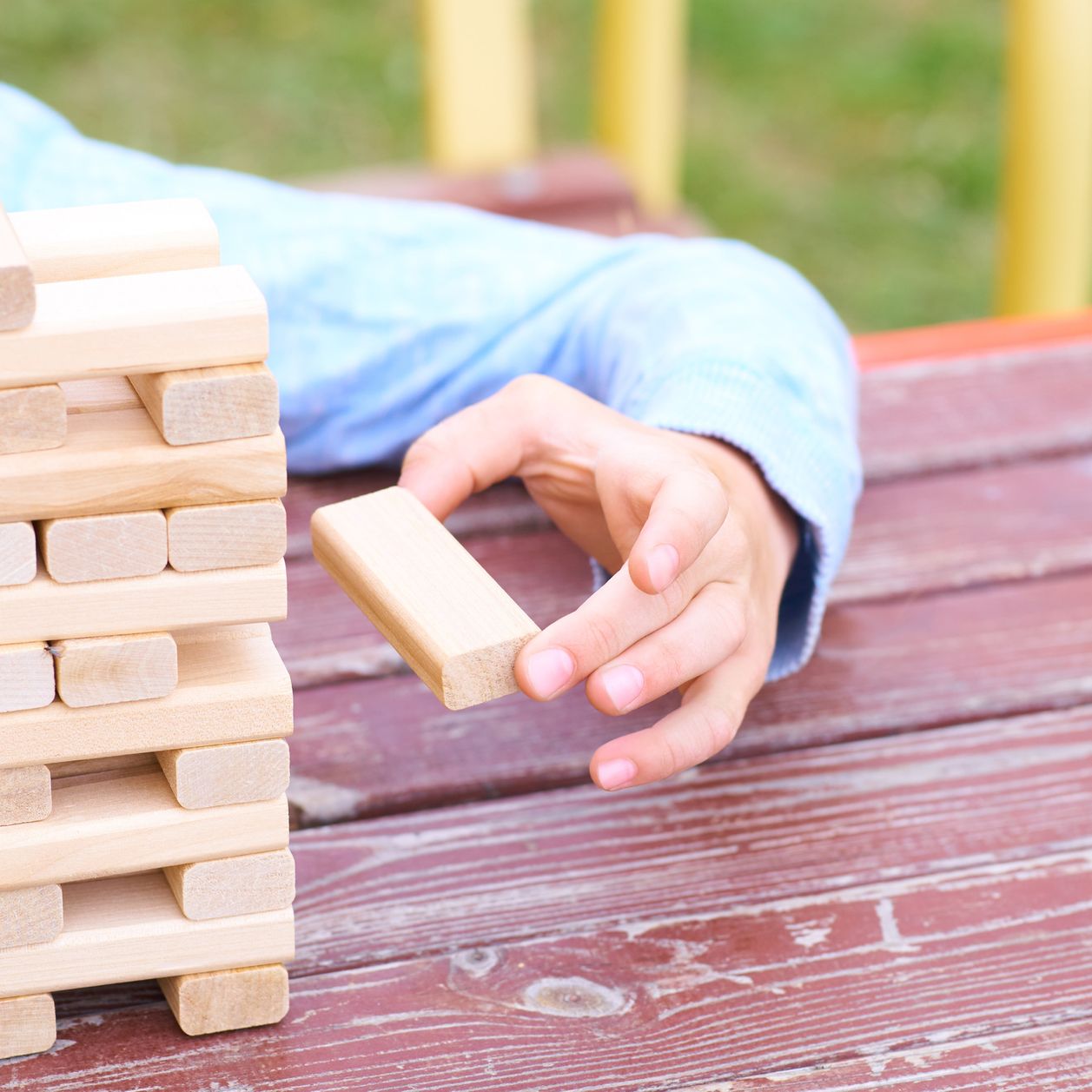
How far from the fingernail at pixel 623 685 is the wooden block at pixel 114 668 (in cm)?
23

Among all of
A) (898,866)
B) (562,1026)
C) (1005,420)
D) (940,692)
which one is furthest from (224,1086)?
(1005,420)

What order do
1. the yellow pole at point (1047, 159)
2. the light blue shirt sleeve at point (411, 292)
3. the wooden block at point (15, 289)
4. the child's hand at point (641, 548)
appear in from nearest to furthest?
1. the wooden block at point (15, 289)
2. the child's hand at point (641, 548)
3. the light blue shirt sleeve at point (411, 292)
4. the yellow pole at point (1047, 159)

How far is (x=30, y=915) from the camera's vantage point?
2.53 feet

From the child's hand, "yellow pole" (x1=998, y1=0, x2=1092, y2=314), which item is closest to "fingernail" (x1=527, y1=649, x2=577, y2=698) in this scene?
the child's hand

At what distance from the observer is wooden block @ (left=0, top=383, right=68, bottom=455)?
660mm

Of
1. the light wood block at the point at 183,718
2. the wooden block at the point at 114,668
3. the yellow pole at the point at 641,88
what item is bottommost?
the yellow pole at the point at 641,88

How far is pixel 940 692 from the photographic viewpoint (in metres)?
1.11

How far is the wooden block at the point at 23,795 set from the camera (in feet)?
2.42

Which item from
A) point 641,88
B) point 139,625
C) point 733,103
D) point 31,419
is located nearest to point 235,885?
point 139,625

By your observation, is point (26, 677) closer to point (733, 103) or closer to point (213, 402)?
point (213, 402)

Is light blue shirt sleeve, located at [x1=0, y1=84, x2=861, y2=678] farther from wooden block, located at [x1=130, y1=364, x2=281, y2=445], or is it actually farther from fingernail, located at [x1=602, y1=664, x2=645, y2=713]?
wooden block, located at [x1=130, y1=364, x2=281, y2=445]

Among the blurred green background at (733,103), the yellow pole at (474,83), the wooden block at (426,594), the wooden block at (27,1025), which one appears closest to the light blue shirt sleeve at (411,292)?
the wooden block at (426,594)

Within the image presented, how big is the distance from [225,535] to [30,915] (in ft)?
0.72

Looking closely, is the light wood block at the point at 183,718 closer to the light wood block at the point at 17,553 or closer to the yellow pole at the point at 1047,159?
the light wood block at the point at 17,553
